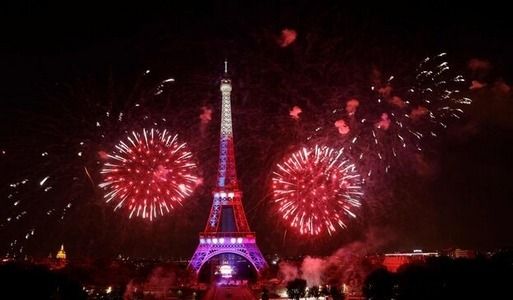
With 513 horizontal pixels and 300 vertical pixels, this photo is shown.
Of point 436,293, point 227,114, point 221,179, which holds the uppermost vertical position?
point 227,114

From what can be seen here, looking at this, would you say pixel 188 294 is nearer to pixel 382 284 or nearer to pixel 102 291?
pixel 102 291

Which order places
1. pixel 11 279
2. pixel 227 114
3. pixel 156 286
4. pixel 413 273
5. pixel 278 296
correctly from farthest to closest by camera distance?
1. pixel 227 114
2. pixel 156 286
3. pixel 278 296
4. pixel 413 273
5. pixel 11 279

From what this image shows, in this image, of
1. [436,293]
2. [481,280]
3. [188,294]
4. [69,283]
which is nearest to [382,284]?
[436,293]

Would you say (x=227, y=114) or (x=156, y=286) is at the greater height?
(x=227, y=114)

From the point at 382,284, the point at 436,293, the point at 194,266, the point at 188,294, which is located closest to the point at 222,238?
the point at 194,266

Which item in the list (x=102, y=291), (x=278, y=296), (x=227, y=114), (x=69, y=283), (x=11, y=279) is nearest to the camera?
(x=11, y=279)

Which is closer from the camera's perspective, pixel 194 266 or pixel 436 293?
pixel 436 293
